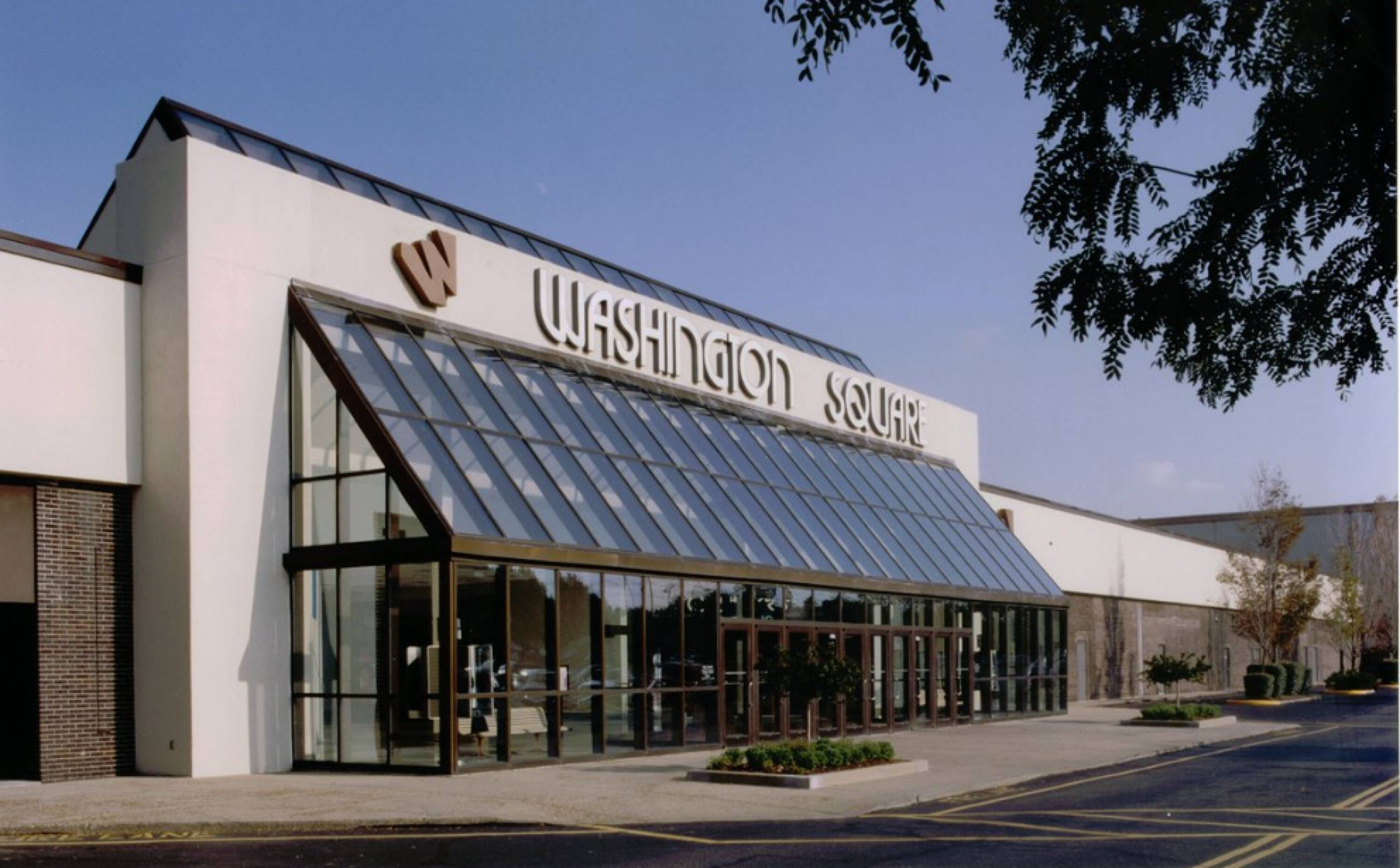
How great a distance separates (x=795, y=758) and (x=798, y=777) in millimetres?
708

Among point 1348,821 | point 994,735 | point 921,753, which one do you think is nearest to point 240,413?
point 921,753

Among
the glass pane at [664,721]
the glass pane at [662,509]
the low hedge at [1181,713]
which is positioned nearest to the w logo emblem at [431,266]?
the glass pane at [662,509]

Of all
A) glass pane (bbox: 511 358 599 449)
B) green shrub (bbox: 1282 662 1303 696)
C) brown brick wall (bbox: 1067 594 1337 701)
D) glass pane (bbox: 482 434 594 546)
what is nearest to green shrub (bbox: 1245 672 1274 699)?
green shrub (bbox: 1282 662 1303 696)

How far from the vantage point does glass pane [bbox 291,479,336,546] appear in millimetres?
20188

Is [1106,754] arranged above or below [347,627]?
below

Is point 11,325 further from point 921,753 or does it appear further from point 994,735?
point 994,735

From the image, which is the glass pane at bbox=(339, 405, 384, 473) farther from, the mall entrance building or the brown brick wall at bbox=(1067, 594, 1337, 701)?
the brown brick wall at bbox=(1067, 594, 1337, 701)

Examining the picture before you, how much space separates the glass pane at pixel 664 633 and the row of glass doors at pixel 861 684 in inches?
51.5

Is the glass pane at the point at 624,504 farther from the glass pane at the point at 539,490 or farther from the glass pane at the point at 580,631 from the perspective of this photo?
the glass pane at the point at 580,631

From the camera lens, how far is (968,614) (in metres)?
33.3

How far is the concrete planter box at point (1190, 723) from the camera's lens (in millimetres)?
Answer: 30844

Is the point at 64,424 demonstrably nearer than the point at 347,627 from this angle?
Yes

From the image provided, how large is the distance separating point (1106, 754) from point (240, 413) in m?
14.8

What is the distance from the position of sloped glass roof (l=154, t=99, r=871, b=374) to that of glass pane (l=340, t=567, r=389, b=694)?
6.45m
